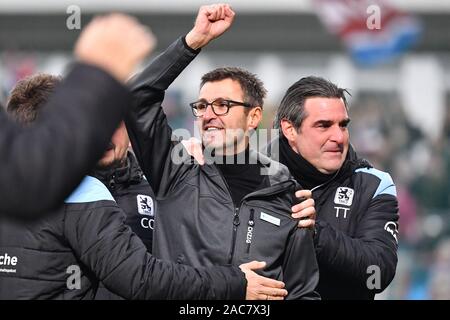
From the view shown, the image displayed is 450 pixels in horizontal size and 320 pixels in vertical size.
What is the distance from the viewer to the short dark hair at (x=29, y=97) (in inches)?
124

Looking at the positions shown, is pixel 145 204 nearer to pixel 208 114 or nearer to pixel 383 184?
pixel 208 114

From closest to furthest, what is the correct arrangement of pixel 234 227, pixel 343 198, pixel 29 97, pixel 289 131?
pixel 29 97, pixel 234 227, pixel 343 198, pixel 289 131

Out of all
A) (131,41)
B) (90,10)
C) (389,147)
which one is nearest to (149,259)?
(131,41)

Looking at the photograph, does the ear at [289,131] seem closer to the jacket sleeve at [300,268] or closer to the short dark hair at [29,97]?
the jacket sleeve at [300,268]

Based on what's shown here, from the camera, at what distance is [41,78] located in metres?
3.35

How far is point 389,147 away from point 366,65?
4.61 metres

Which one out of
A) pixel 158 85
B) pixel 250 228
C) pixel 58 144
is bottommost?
pixel 250 228

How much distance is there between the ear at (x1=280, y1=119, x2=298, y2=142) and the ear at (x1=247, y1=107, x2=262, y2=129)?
1.49ft

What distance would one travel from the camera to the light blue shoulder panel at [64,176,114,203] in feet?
10.1

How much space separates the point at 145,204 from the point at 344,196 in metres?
0.94

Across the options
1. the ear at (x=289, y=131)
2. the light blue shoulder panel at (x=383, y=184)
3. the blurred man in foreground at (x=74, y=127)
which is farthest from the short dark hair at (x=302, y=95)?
the blurred man in foreground at (x=74, y=127)

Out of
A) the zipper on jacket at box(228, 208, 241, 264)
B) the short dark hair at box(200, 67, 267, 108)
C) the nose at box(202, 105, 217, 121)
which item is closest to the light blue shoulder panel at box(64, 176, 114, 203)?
the zipper on jacket at box(228, 208, 241, 264)

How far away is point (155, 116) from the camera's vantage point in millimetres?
3543

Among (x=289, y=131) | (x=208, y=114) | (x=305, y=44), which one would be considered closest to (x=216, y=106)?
(x=208, y=114)
